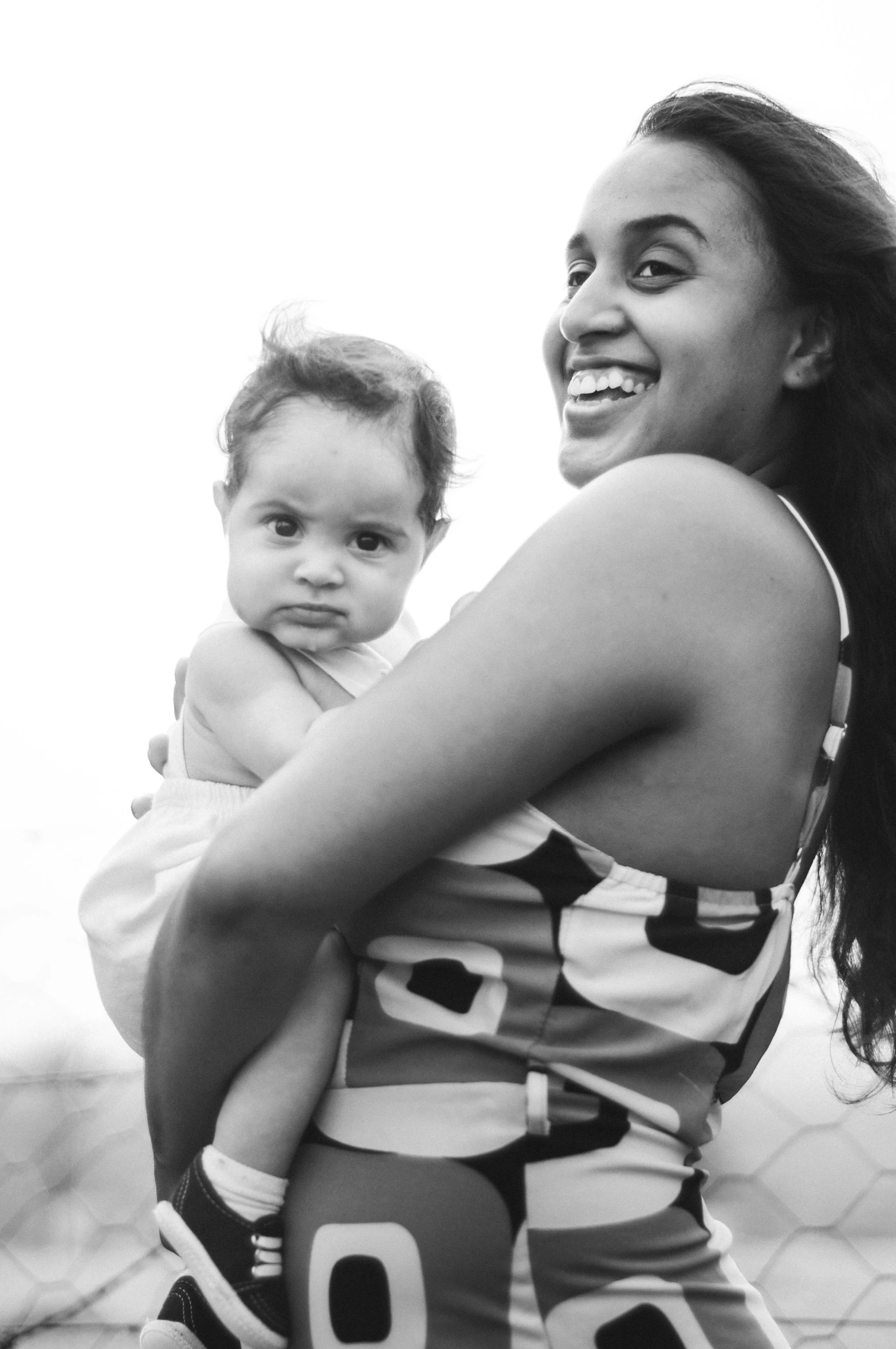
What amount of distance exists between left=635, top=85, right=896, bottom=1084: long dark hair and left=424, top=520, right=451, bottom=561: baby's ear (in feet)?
1.06

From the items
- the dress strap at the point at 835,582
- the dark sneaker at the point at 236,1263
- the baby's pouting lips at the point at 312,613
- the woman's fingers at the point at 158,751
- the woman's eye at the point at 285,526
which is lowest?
the dark sneaker at the point at 236,1263

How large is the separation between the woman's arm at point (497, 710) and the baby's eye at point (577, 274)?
32 cm

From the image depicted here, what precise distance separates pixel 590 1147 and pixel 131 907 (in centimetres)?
46

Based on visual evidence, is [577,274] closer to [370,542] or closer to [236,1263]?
[370,542]

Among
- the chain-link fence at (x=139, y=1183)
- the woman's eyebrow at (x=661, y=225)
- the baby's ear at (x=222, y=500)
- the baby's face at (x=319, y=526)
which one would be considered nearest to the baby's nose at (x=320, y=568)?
the baby's face at (x=319, y=526)

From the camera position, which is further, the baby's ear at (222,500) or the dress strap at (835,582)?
the baby's ear at (222,500)

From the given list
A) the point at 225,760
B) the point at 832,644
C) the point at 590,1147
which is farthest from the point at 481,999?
the point at 225,760

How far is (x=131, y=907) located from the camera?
3.18 feet

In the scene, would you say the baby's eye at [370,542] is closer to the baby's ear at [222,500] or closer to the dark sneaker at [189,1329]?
the baby's ear at [222,500]

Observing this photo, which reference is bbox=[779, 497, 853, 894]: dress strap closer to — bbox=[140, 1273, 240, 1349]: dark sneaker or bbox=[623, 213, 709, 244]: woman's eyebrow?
bbox=[623, 213, 709, 244]: woman's eyebrow

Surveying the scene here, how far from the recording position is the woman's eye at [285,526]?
100 cm

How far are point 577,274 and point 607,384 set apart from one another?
Answer: 5.6 inches

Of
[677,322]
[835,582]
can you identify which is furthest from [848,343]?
[835,582]

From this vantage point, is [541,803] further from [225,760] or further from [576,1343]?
[225,760]
